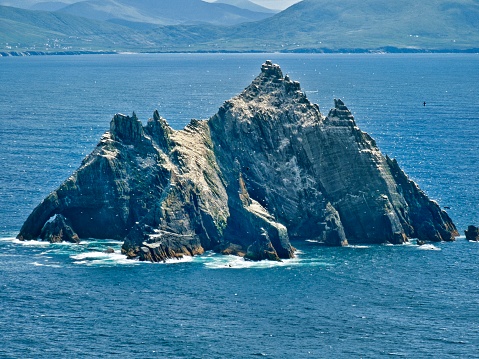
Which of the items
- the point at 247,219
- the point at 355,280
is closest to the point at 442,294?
the point at 355,280

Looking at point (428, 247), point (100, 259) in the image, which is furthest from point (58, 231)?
point (428, 247)

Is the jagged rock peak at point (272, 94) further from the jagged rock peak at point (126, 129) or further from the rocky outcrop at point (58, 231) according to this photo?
the rocky outcrop at point (58, 231)

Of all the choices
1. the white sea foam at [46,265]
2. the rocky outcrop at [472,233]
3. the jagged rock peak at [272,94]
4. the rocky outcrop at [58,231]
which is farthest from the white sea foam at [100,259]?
the rocky outcrop at [472,233]

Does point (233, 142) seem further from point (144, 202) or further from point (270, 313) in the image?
point (270, 313)

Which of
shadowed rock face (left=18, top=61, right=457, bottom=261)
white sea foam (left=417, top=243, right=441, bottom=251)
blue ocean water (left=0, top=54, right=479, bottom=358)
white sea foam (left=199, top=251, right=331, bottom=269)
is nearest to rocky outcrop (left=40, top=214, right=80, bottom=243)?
shadowed rock face (left=18, top=61, right=457, bottom=261)

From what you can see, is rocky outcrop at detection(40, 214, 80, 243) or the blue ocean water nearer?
A: the blue ocean water

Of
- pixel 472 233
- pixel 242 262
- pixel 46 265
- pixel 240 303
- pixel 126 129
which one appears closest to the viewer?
pixel 240 303

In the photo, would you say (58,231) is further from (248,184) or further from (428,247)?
A: (428,247)

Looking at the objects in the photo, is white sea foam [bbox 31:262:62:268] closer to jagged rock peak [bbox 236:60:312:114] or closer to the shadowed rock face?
the shadowed rock face
